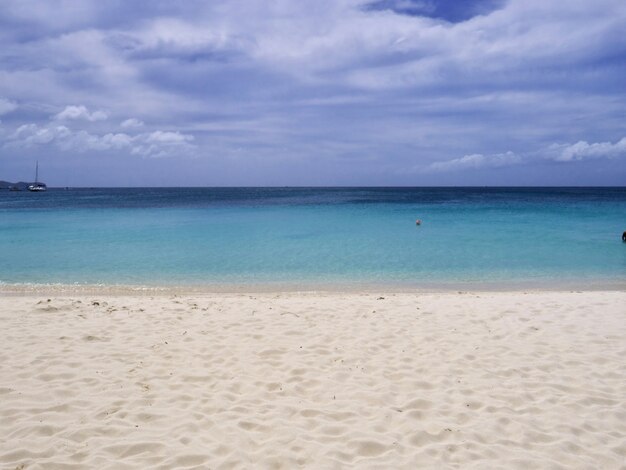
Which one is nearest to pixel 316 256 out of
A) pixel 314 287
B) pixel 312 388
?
pixel 314 287

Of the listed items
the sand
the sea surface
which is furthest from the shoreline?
the sand

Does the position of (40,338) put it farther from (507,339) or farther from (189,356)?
(507,339)

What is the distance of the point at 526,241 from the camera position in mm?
20797

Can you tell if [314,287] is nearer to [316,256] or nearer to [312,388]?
[316,256]

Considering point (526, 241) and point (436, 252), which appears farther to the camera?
point (526, 241)

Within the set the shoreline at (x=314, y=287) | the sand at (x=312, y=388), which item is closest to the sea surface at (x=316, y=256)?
the shoreline at (x=314, y=287)

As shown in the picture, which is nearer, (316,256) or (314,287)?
(314,287)

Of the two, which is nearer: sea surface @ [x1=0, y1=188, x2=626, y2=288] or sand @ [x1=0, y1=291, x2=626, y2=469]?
sand @ [x1=0, y1=291, x2=626, y2=469]

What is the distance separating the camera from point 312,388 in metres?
5.08

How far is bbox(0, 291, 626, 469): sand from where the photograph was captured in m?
3.85

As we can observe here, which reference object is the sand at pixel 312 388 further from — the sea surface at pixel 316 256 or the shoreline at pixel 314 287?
the sea surface at pixel 316 256

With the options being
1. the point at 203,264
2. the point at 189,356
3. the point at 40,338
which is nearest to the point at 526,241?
the point at 203,264

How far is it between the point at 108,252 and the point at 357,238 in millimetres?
12112

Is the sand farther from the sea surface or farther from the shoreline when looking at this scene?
the sea surface
